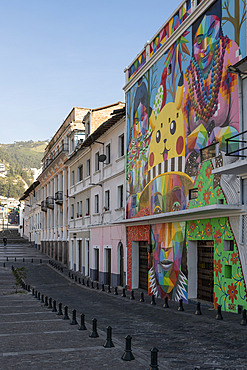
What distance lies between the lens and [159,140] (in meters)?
20.0

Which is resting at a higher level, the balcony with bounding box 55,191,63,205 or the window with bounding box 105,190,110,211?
the balcony with bounding box 55,191,63,205

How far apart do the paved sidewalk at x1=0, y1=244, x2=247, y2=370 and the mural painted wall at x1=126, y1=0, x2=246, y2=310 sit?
6.69ft

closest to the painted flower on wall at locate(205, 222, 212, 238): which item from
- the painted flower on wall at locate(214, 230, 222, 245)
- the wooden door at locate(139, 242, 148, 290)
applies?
the painted flower on wall at locate(214, 230, 222, 245)

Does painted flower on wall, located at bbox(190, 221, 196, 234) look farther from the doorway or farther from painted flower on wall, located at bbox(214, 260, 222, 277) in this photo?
painted flower on wall, located at bbox(214, 260, 222, 277)

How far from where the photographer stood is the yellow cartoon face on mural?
704 inches

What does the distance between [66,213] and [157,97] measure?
26.5m

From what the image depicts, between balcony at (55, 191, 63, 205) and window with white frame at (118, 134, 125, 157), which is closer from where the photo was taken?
window with white frame at (118, 134, 125, 157)

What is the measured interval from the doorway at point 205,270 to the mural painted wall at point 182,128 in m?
0.64

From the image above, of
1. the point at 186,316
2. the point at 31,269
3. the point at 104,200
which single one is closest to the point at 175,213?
the point at 186,316

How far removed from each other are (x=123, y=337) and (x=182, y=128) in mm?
9605

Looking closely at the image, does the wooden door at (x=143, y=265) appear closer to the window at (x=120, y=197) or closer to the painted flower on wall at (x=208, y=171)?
the window at (x=120, y=197)

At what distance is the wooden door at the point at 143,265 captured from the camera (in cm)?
2216

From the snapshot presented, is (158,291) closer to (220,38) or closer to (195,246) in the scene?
(195,246)

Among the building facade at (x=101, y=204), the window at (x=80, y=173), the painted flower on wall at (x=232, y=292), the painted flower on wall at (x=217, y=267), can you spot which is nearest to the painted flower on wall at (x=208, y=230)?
the painted flower on wall at (x=217, y=267)
